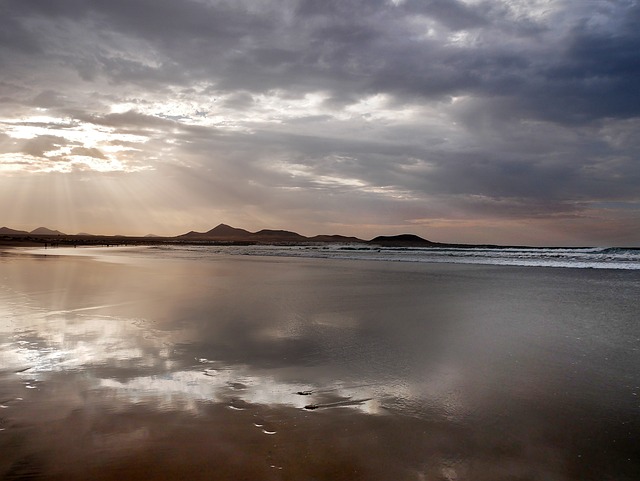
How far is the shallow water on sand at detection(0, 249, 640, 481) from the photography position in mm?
3674

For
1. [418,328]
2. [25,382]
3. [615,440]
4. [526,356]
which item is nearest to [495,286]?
[418,328]

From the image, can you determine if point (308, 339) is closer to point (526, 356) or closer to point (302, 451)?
point (526, 356)

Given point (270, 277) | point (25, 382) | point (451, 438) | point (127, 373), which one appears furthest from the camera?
point (270, 277)

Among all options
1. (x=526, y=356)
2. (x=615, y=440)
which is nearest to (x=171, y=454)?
Answer: (x=615, y=440)

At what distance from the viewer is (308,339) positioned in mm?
8008

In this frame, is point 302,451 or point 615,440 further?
point 615,440

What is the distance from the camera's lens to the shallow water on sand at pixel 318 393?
367cm

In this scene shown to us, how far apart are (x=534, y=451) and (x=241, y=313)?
25.3 feet

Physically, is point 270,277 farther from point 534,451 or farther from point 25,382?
point 534,451

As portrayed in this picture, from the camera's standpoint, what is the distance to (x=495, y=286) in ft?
55.3

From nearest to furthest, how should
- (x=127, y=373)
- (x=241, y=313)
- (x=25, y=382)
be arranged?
(x=25, y=382) < (x=127, y=373) < (x=241, y=313)

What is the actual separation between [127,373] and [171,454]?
99.7 inches

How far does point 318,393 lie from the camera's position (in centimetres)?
523

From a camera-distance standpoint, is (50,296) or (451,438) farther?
(50,296)
